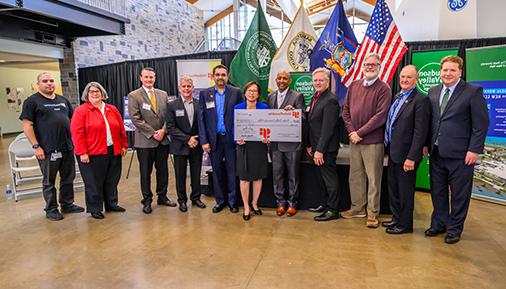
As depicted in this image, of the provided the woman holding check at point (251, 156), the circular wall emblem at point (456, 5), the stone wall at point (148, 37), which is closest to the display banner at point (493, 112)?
the circular wall emblem at point (456, 5)

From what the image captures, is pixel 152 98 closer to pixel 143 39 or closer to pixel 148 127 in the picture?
pixel 148 127

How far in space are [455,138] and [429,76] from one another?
6.71 feet

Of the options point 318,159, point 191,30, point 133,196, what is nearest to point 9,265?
point 133,196

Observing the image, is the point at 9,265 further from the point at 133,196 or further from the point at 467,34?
the point at 467,34

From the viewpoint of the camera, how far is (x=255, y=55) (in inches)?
189

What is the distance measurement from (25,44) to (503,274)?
945cm

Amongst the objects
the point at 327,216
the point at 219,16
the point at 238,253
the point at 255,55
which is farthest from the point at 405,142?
the point at 219,16

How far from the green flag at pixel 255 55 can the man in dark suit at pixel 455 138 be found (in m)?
2.36

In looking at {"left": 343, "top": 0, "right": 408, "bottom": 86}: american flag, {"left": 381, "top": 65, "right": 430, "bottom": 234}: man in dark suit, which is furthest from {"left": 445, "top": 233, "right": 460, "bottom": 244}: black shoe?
{"left": 343, "top": 0, "right": 408, "bottom": 86}: american flag

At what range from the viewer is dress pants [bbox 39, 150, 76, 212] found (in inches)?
154

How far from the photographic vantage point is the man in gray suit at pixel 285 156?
3.69m

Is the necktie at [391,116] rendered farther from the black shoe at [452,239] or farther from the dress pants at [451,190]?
the black shoe at [452,239]

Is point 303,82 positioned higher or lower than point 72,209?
higher

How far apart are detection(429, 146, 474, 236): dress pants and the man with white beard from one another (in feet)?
1.65
